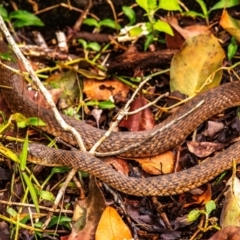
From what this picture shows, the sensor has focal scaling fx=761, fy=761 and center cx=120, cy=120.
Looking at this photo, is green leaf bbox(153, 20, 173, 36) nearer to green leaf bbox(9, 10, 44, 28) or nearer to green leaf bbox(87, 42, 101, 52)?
green leaf bbox(87, 42, 101, 52)

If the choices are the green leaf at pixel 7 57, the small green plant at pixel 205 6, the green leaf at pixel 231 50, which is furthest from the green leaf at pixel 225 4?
the green leaf at pixel 7 57

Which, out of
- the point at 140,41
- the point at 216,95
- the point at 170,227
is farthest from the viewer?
the point at 140,41

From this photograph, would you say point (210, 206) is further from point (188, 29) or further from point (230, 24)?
point (188, 29)

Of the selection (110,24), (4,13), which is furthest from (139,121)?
(4,13)

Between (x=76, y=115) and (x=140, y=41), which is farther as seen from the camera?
(x=140, y=41)

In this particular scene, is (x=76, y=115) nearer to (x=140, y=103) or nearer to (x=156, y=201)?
(x=140, y=103)

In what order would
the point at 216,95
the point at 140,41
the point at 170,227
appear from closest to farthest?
the point at 170,227 → the point at 216,95 → the point at 140,41

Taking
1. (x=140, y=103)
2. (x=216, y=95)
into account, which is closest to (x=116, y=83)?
(x=140, y=103)
